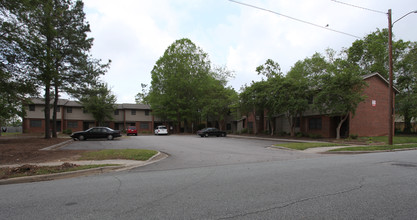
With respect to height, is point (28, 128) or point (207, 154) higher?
point (28, 128)

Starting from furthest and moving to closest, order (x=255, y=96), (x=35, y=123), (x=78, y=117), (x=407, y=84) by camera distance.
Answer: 1. (x=78, y=117)
2. (x=35, y=123)
3. (x=407, y=84)
4. (x=255, y=96)

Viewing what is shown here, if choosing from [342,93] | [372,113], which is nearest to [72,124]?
[342,93]

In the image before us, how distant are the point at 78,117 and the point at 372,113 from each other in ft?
154

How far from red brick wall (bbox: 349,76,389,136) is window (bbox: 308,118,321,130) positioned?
3915 millimetres

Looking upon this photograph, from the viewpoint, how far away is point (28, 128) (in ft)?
139

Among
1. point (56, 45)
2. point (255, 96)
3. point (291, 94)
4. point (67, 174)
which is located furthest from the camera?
point (255, 96)

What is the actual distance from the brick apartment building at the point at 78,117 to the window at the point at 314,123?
33.4 m

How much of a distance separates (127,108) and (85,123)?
8.36 m

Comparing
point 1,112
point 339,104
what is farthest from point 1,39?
point 339,104

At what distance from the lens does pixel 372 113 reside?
2617cm

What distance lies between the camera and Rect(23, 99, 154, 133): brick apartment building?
42.6 meters

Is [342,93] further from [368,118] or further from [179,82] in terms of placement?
[179,82]

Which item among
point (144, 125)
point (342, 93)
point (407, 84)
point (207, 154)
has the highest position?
point (407, 84)

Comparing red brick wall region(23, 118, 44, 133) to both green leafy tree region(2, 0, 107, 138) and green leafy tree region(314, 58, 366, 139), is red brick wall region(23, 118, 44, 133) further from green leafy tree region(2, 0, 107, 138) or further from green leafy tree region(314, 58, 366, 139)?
green leafy tree region(314, 58, 366, 139)
